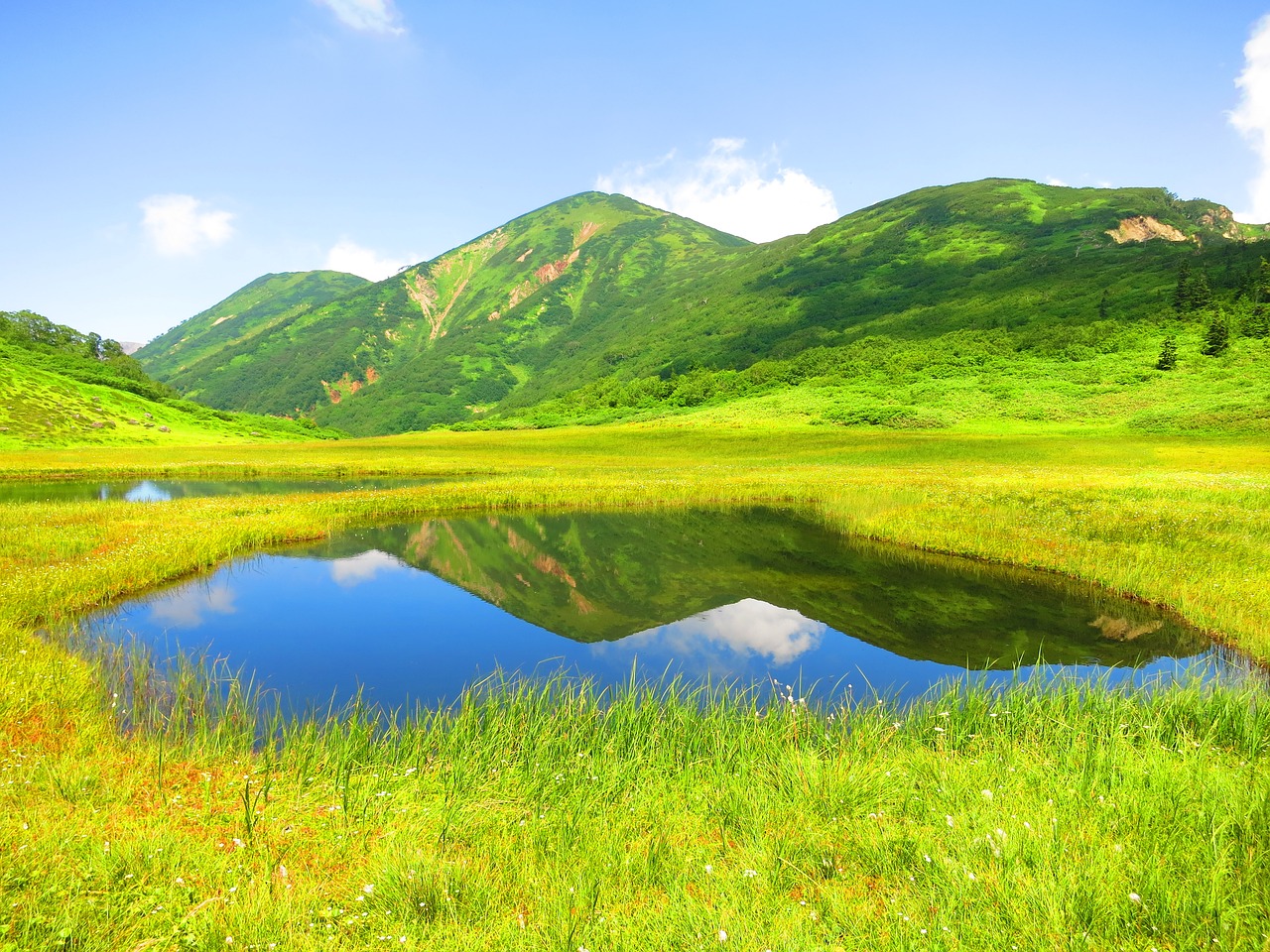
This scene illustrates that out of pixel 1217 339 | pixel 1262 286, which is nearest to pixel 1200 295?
pixel 1262 286

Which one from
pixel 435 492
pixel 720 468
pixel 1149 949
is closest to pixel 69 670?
pixel 1149 949

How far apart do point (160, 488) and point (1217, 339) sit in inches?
5278

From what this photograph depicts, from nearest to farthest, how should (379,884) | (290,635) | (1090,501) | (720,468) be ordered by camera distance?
(379,884)
(290,635)
(1090,501)
(720,468)

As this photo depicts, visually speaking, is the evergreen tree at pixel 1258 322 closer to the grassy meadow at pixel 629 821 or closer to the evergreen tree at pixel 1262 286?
the evergreen tree at pixel 1262 286

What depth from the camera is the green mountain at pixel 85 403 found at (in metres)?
86.6

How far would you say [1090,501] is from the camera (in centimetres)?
2828

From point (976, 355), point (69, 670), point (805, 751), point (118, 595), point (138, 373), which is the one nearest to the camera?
point (805, 751)

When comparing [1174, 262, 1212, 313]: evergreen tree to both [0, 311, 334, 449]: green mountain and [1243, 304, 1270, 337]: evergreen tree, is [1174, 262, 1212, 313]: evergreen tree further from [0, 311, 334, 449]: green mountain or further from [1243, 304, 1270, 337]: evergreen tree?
[0, 311, 334, 449]: green mountain

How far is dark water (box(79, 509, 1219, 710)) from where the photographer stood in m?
13.2

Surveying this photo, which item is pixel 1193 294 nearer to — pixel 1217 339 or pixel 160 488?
pixel 1217 339

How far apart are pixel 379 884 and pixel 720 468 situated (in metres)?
53.5

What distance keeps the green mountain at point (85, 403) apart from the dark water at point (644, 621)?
89.2 metres

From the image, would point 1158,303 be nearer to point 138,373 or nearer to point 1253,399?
point 1253,399

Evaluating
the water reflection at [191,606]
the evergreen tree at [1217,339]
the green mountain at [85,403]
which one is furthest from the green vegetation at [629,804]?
the evergreen tree at [1217,339]
